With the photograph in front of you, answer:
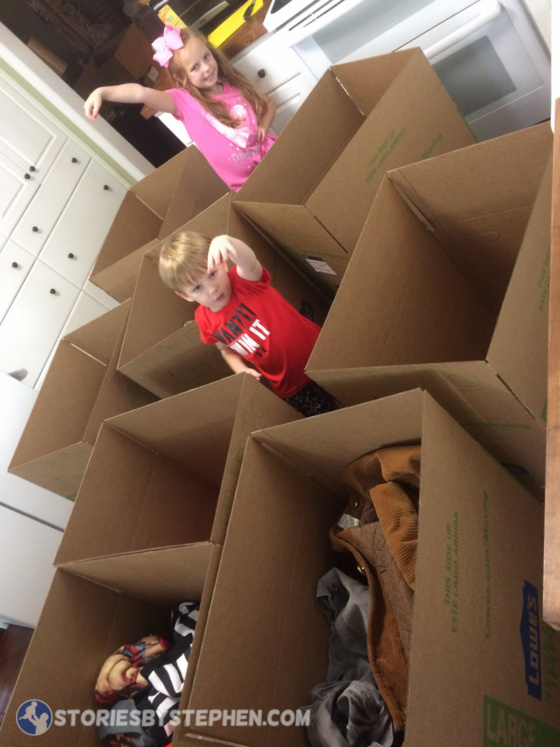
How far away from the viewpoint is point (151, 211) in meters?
2.10

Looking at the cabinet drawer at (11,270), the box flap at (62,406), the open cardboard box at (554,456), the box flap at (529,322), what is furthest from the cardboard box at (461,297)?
the cabinet drawer at (11,270)

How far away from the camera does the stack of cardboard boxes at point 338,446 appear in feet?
2.36

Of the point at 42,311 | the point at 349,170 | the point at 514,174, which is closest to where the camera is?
the point at 514,174

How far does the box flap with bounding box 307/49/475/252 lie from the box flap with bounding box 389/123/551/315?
7.2 inches

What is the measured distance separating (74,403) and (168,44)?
3.46 feet

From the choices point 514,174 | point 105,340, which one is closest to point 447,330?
point 514,174

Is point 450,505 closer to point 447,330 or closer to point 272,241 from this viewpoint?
point 447,330

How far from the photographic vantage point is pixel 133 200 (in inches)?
81.3

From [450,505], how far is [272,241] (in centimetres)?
93

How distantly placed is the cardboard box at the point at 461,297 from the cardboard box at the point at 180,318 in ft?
1.43

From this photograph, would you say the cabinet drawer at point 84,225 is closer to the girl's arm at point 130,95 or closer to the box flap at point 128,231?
the box flap at point 128,231

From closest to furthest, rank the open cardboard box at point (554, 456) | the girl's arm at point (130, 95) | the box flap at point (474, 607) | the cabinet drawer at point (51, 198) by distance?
the open cardboard box at point (554, 456) < the box flap at point (474, 607) < the girl's arm at point (130, 95) < the cabinet drawer at point (51, 198)

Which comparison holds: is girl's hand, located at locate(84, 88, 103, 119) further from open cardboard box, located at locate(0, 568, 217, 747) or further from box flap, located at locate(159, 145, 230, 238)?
Result: open cardboard box, located at locate(0, 568, 217, 747)

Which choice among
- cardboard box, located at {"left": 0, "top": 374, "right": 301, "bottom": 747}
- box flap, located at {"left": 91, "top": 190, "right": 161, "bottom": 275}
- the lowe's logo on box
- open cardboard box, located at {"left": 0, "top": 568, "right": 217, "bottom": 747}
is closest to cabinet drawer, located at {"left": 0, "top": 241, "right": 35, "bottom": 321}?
box flap, located at {"left": 91, "top": 190, "right": 161, "bottom": 275}
